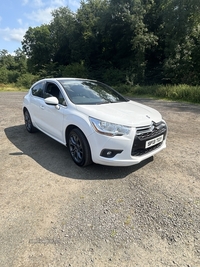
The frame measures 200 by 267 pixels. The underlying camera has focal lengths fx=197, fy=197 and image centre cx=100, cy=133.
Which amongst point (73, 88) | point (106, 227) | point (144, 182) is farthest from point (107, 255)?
point (73, 88)

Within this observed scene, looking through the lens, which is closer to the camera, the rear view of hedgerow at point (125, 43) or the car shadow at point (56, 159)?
the car shadow at point (56, 159)

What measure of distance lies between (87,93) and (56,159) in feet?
4.83

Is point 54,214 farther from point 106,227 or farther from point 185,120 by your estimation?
point 185,120

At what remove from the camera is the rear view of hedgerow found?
1852cm

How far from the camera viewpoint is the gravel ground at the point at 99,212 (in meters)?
1.87

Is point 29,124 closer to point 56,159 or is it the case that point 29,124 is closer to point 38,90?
point 38,90

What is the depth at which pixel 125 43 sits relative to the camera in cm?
2595

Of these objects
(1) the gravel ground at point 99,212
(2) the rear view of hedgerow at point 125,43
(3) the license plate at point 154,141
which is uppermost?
(2) the rear view of hedgerow at point 125,43

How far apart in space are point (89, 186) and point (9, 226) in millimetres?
1154

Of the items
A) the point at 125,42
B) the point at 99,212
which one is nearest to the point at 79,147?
the point at 99,212

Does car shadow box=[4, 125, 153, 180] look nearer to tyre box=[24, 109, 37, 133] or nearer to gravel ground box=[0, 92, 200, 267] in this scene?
gravel ground box=[0, 92, 200, 267]

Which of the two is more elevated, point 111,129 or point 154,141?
point 111,129

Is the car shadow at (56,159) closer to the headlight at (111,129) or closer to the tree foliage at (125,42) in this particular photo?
the headlight at (111,129)

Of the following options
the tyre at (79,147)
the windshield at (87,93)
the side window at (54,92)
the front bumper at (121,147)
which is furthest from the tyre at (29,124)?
the front bumper at (121,147)
